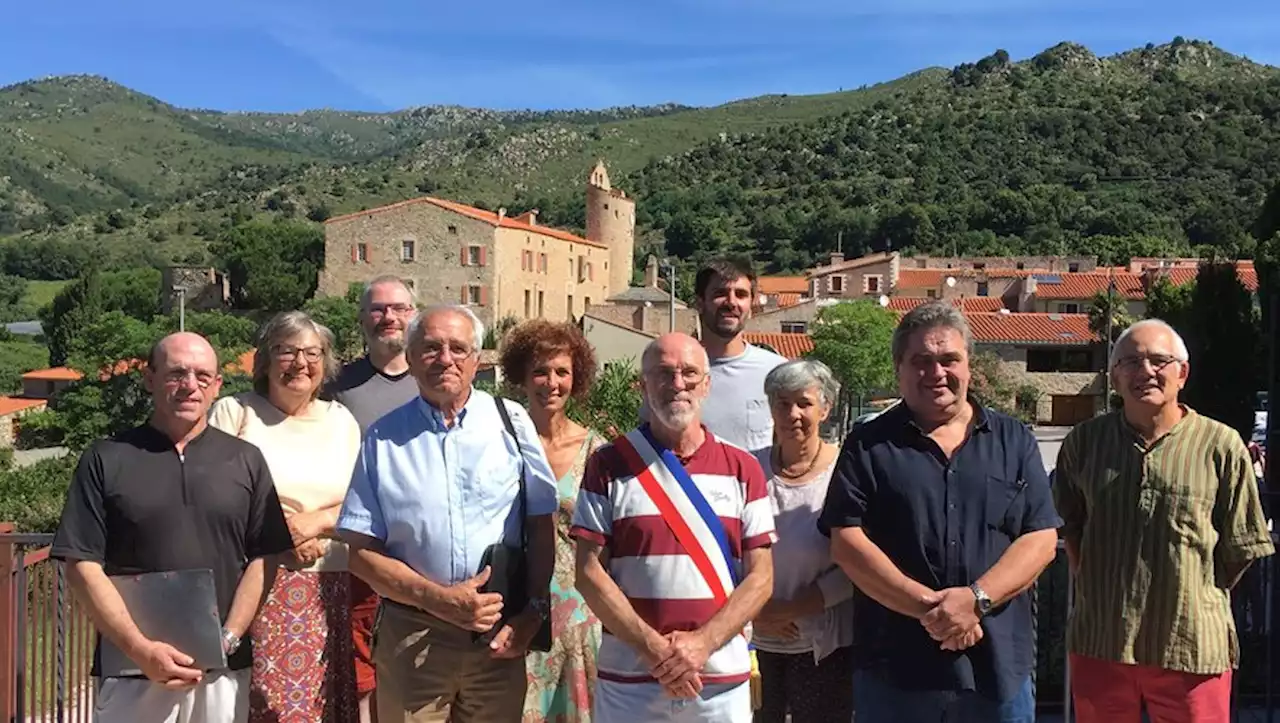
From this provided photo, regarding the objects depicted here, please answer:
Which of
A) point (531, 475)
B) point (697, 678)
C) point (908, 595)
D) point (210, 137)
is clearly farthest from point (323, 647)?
point (210, 137)

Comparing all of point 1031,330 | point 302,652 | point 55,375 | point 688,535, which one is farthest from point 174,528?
point 55,375

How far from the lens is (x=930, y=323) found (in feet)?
9.77

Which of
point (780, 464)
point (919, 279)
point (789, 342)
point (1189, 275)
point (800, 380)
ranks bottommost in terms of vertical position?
point (780, 464)

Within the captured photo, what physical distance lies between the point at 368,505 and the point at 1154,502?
7.90 feet

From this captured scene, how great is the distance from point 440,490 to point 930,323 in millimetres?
1544

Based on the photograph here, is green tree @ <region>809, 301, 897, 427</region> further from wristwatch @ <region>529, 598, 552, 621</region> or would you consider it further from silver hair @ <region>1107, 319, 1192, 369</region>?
wristwatch @ <region>529, 598, 552, 621</region>

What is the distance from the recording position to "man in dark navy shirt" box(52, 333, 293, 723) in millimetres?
2877

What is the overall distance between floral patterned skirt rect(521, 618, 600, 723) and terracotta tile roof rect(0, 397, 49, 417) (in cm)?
4006

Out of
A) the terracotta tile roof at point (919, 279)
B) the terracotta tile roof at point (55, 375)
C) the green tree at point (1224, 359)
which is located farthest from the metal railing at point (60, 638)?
the terracotta tile roof at point (919, 279)

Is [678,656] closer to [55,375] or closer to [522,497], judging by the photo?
[522,497]

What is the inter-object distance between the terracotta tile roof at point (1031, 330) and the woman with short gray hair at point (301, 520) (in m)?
31.6

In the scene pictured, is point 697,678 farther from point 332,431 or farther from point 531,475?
point 332,431

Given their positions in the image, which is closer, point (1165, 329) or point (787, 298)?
point (1165, 329)

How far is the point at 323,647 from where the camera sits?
133 inches
